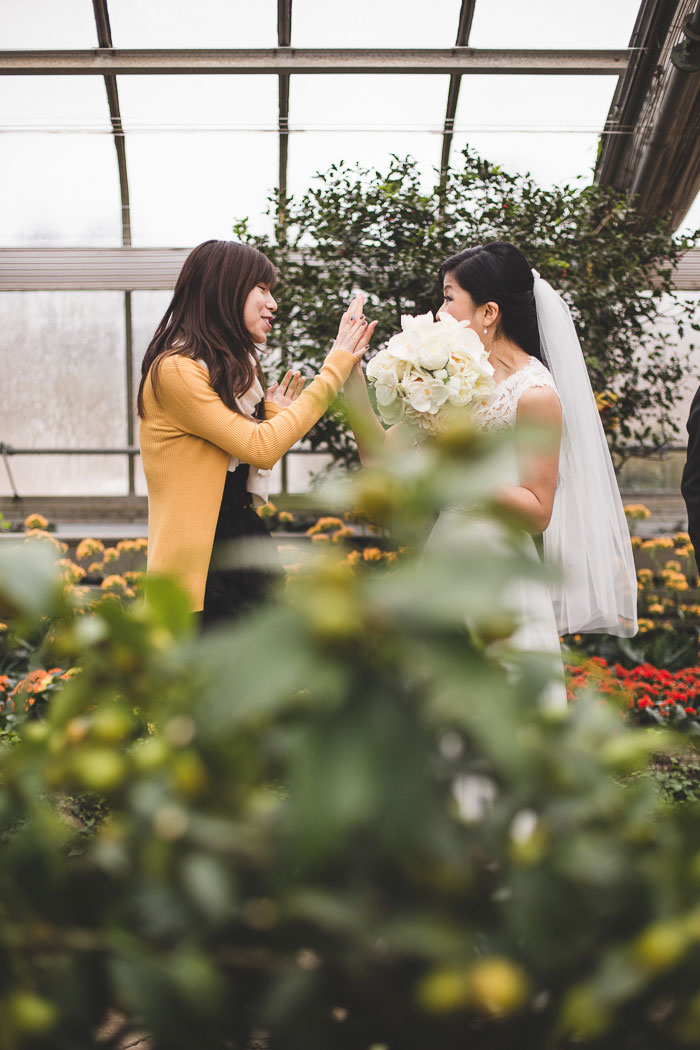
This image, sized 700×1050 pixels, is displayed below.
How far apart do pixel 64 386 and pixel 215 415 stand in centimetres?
483

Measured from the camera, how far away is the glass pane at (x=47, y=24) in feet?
18.6

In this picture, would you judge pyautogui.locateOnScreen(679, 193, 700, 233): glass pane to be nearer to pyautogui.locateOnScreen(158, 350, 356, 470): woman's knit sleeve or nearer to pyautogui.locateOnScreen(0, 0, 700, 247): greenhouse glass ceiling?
pyautogui.locateOnScreen(0, 0, 700, 247): greenhouse glass ceiling

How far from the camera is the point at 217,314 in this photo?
7.73 ft

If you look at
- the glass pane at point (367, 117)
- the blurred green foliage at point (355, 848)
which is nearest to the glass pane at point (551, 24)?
the glass pane at point (367, 117)

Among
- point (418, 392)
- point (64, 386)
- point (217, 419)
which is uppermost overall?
point (418, 392)

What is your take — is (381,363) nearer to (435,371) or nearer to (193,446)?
(435,371)

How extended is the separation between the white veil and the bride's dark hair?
6cm

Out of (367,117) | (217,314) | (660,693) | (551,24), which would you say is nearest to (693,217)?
(551,24)

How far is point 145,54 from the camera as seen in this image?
5.75m

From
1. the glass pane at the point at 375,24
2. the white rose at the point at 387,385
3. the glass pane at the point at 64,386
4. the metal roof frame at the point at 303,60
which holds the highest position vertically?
the glass pane at the point at 375,24

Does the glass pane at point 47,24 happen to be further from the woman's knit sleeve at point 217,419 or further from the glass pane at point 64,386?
the woman's knit sleeve at point 217,419

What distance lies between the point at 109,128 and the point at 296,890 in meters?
6.62

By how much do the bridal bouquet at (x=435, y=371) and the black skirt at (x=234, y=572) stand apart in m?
0.51

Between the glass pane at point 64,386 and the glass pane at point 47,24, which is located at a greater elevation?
the glass pane at point 47,24
